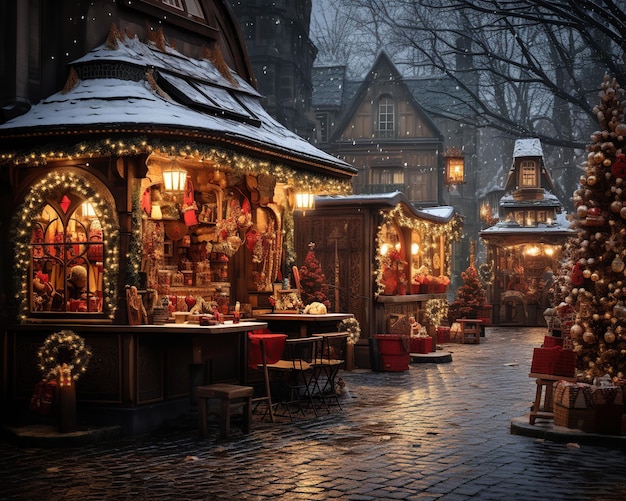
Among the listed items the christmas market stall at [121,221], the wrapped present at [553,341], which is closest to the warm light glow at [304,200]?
the christmas market stall at [121,221]

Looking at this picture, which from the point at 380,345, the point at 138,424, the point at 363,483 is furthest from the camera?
the point at 380,345

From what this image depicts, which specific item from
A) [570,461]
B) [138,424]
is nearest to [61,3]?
[138,424]

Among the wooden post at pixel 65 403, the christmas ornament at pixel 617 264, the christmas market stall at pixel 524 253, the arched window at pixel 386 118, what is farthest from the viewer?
the arched window at pixel 386 118

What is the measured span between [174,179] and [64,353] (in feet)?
9.24

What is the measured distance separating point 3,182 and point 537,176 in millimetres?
28612

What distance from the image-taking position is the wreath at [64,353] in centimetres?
1187

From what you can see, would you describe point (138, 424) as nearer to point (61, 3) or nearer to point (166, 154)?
point (166, 154)

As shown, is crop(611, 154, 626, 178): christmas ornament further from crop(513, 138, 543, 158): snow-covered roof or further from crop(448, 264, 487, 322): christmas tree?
crop(513, 138, 543, 158): snow-covered roof

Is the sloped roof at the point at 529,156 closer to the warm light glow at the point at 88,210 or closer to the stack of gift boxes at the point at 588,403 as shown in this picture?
the stack of gift boxes at the point at 588,403

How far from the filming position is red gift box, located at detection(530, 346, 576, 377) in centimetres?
1166

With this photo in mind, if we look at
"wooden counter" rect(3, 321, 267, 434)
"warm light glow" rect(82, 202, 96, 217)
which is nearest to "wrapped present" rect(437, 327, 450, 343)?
"wooden counter" rect(3, 321, 267, 434)

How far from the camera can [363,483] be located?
873cm

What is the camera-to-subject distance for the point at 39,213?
41.1 ft

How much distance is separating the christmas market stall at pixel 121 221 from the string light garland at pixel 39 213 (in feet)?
0.05
